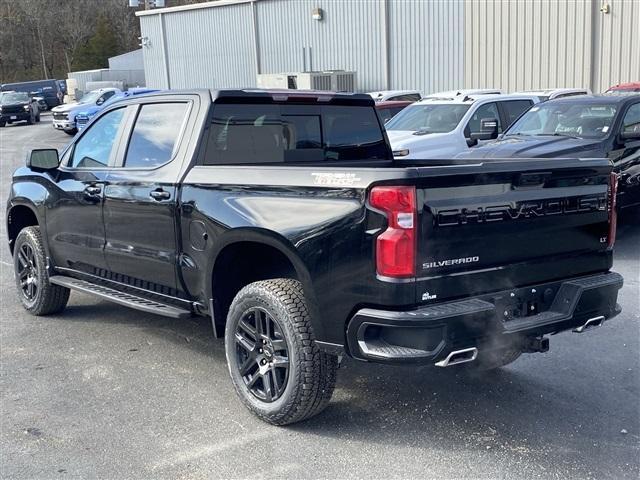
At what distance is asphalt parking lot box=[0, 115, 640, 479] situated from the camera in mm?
3936

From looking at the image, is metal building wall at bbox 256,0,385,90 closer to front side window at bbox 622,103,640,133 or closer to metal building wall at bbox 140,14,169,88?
metal building wall at bbox 140,14,169,88

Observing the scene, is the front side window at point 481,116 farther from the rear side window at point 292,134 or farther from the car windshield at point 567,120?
the rear side window at point 292,134

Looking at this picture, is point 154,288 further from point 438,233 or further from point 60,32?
point 60,32

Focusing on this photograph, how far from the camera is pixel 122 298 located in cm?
557

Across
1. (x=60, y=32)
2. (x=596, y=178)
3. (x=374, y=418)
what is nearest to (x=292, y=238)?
(x=374, y=418)

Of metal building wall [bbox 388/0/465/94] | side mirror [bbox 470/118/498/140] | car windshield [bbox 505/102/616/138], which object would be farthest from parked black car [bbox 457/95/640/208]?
metal building wall [bbox 388/0/465/94]

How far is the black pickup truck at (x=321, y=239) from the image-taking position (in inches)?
148

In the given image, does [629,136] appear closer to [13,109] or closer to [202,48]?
[202,48]

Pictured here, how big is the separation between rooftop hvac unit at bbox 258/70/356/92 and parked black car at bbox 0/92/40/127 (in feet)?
56.7

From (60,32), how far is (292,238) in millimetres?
73616

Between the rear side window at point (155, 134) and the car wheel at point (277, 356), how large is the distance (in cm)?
135

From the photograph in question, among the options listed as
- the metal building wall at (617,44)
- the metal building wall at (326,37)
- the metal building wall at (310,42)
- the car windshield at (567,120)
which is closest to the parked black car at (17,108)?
the metal building wall at (310,42)

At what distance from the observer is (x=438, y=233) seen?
148 inches

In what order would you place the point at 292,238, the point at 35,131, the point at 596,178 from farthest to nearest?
the point at 35,131 < the point at 596,178 < the point at 292,238
